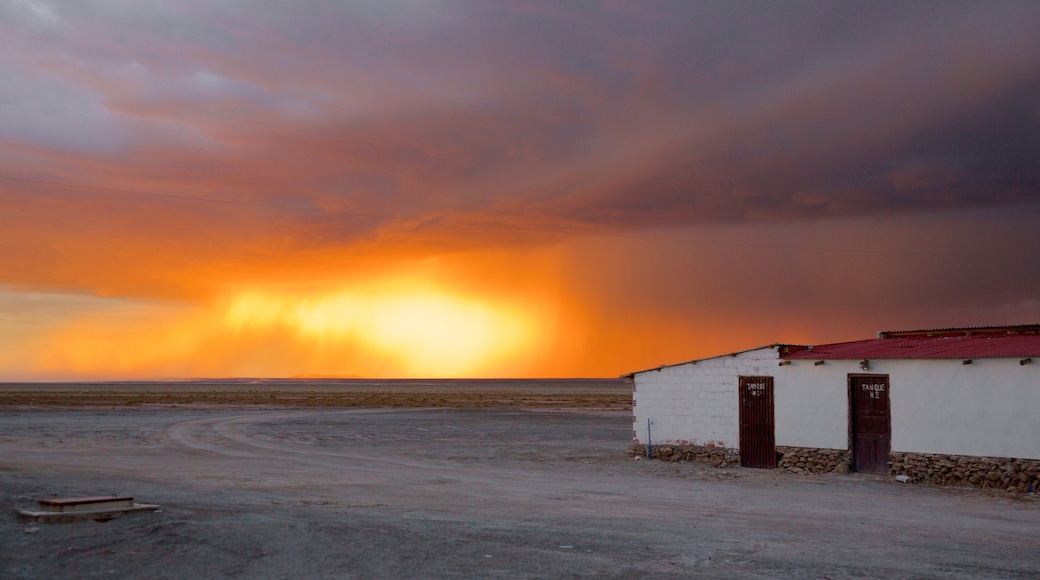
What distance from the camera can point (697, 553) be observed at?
1297cm

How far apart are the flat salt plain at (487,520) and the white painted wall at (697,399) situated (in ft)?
5.22

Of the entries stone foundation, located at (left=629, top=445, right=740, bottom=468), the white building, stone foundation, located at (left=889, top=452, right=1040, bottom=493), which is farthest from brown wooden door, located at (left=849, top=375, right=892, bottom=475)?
stone foundation, located at (left=629, top=445, right=740, bottom=468)

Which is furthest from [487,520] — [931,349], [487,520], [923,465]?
[931,349]

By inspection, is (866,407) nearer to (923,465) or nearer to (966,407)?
(923,465)

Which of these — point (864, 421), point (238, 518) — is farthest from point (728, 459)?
point (238, 518)

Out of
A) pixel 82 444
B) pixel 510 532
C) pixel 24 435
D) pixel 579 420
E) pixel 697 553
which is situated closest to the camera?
pixel 697 553

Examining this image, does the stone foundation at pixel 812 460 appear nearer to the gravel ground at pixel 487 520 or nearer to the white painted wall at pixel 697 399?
the gravel ground at pixel 487 520

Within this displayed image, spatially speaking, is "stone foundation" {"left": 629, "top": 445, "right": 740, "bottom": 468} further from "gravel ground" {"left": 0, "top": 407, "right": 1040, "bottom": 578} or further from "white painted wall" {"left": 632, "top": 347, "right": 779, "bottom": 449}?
"gravel ground" {"left": 0, "top": 407, "right": 1040, "bottom": 578}

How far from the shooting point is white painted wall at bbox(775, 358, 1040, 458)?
22.3m

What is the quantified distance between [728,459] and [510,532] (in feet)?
51.6

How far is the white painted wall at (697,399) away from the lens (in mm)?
28562

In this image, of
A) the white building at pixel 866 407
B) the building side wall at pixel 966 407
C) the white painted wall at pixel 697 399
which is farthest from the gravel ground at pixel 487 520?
the building side wall at pixel 966 407

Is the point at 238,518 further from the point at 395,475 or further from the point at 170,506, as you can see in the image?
the point at 395,475

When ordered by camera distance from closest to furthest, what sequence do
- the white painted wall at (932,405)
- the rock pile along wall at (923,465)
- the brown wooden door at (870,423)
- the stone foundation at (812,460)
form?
1. the rock pile along wall at (923,465)
2. the white painted wall at (932,405)
3. the brown wooden door at (870,423)
4. the stone foundation at (812,460)
